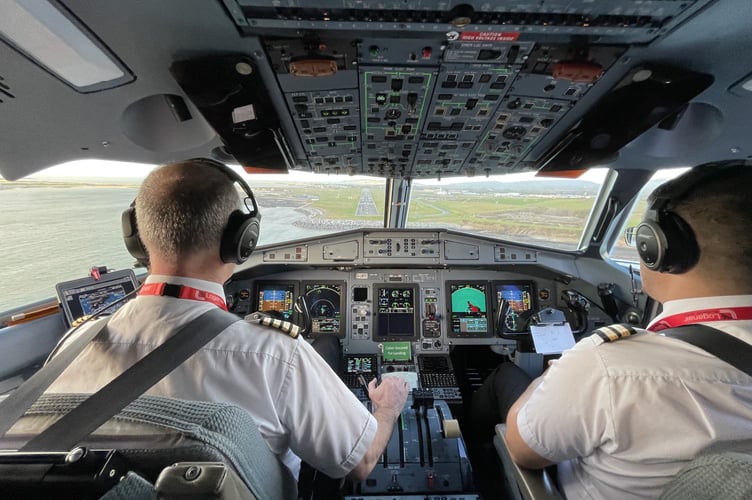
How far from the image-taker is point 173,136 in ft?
6.37

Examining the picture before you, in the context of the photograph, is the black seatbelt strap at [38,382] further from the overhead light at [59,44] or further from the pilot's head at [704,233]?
the pilot's head at [704,233]

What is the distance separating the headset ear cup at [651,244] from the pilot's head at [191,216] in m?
1.16

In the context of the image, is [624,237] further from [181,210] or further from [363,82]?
[181,210]

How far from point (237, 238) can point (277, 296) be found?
2.22m

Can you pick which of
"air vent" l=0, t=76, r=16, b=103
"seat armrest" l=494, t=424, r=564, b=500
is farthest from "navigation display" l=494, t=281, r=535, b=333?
"air vent" l=0, t=76, r=16, b=103

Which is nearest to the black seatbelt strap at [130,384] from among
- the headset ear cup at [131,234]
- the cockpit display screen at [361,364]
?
the headset ear cup at [131,234]

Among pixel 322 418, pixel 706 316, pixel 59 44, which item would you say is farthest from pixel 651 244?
pixel 59 44

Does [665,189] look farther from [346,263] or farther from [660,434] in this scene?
[346,263]

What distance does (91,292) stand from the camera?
84.7 inches

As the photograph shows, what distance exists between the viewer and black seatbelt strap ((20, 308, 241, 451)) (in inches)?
26.9

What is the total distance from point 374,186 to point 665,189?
2.50 meters

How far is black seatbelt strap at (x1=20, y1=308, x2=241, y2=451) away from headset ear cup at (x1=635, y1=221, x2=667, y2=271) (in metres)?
1.16

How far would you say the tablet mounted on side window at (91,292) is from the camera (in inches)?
80.0

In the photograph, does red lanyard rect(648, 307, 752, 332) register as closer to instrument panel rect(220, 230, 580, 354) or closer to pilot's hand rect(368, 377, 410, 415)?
pilot's hand rect(368, 377, 410, 415)
